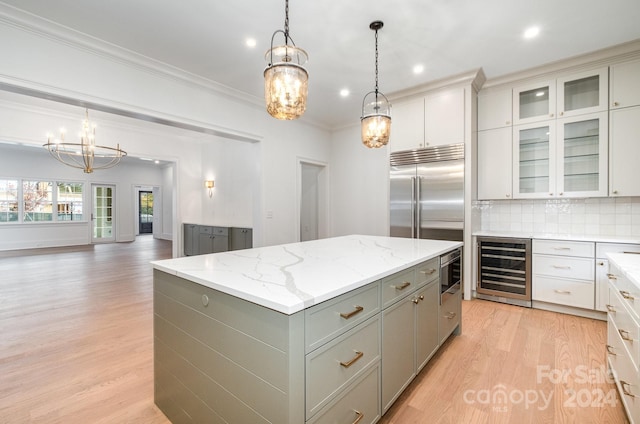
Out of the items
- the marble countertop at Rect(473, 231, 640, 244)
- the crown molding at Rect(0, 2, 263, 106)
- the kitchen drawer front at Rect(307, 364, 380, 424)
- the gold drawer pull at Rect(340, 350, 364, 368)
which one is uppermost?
the crown molding at Rect(0, 2, 263, 106)

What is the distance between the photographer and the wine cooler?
3.44 m

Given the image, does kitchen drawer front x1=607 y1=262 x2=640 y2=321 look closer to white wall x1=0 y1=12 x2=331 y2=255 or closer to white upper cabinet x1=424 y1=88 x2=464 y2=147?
white upper cabinet x1=424 y1=88 x2=464 y2=147

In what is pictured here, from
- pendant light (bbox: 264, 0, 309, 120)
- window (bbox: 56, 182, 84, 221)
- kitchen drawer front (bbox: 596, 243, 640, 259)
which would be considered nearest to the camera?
pendant light (bbox: 264, 0, 309, 120)

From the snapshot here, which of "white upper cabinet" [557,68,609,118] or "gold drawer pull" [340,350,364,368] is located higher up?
"white upper cabinet" [557,68,609,118]

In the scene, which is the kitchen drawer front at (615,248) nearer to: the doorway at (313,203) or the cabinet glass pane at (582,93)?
the cabinet glass pane at (582,93)

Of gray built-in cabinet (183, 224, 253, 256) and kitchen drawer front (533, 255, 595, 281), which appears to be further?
gray built-in cabinet (183, 224, 253, 256)

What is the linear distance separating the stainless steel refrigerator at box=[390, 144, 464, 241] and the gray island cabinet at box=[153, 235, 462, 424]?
2096 millimetres

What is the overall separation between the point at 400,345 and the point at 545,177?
3.22 meters

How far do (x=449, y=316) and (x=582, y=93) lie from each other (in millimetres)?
3106

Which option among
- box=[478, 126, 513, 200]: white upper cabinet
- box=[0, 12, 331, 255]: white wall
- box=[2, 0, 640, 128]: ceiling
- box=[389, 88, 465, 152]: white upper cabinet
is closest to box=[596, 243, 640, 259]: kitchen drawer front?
box=[478, 126, 513, 200]: white upper cabinet

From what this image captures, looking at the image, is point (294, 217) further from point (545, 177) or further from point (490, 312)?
point (545, 177)

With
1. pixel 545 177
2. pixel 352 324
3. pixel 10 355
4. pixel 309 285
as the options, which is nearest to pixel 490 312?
pixel 545 177

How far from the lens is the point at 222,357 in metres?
1.28

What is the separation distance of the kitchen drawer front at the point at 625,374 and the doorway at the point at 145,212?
15375 mm
